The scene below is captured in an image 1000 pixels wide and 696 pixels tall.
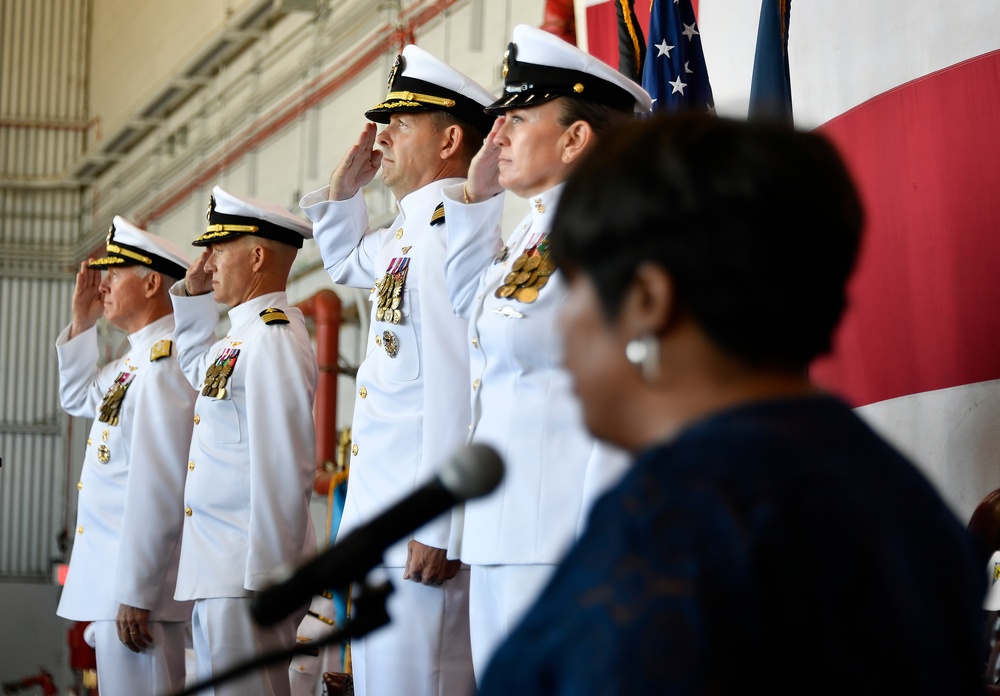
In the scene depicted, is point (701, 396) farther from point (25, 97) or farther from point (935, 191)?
point (25, 97)

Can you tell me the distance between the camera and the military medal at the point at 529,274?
228 cm

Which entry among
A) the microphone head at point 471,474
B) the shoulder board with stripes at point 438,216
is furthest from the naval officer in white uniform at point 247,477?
the microphone head at point 471,474

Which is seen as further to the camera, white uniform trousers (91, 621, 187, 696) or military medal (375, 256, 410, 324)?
white uniform trousers (91, 621, 187, 696)

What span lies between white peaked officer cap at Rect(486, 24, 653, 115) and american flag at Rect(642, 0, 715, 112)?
1.79 feet

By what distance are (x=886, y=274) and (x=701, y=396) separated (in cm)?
210

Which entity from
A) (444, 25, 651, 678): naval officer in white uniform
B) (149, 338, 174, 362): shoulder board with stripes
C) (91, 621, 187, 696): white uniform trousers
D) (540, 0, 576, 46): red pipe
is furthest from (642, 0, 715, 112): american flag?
(91, 621, 187, 696): white uniform trousers

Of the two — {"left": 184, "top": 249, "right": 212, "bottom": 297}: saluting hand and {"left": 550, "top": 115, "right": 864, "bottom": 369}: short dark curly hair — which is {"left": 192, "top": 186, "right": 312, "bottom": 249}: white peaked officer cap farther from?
{"left": 550, "top": 115, "right": 864, "bottom": 369}: short dark curly hair

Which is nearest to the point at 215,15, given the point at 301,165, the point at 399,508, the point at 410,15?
the point at 301,165

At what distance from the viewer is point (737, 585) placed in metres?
0.74

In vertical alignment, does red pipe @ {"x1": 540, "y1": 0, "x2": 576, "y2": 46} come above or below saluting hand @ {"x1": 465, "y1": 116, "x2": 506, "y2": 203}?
above

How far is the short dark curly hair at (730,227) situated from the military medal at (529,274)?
137 cm

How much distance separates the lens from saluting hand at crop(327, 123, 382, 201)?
10.6 feet

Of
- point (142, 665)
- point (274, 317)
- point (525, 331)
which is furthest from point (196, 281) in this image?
point (525, 331)

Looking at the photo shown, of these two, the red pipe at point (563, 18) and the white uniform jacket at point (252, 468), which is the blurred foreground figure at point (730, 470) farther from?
the red pipe at point (563, 18)
